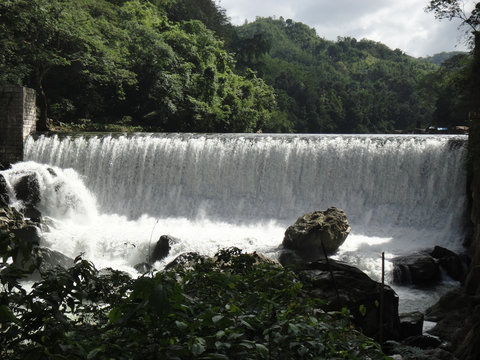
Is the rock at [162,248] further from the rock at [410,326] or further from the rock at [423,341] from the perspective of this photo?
the rock at [423,341]

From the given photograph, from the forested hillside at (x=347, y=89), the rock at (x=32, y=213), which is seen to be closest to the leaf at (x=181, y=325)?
the rock at (x=32, y=213)

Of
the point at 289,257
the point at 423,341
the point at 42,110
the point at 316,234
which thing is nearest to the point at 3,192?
the point at 42,110

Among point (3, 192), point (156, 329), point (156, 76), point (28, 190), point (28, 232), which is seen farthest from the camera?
point (156, 76)

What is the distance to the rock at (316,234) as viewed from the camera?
1145cm

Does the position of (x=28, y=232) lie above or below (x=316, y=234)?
below

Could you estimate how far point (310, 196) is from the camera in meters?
15.6

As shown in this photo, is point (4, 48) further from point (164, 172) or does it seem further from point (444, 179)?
point (444, 179)

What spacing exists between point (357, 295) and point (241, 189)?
10354 millimetres

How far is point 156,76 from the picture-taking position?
25.2 meters

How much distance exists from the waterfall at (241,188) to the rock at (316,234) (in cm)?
58

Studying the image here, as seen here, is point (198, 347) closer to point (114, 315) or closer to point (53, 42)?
point (114, 315)

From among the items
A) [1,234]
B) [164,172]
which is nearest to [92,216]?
[164,172]

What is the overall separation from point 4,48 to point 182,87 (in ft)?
32.9

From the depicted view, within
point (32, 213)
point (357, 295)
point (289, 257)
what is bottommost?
point (32, 213)
